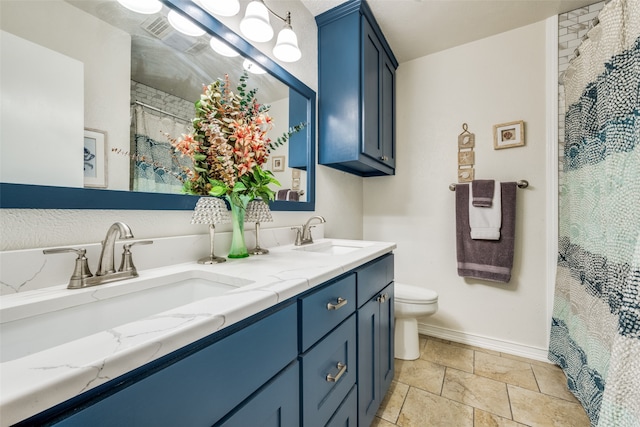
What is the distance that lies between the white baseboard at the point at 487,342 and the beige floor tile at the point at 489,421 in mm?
770

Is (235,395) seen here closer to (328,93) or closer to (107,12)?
(107,12)

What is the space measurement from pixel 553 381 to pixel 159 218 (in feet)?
7.66

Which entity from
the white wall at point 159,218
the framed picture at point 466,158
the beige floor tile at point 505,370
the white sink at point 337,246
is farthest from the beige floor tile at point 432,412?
the framed picture at point 466,158

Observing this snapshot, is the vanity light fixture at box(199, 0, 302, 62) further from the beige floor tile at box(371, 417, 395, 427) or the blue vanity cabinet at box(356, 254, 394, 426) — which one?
the beige floor tile at box(371, 417, 395, 427)

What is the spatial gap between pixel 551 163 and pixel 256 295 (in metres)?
2.18

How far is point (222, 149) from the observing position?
3.13 feet

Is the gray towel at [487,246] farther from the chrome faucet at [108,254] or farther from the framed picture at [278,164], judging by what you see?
the chrome faucet at [108,254]

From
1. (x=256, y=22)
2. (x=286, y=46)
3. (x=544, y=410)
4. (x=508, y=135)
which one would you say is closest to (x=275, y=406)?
(x=256, y=22)

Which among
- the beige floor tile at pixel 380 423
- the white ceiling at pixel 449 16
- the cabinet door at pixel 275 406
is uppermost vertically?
the white ceiling at pixel 449 16

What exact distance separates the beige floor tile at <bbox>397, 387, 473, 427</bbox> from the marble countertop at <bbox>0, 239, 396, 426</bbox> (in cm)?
109

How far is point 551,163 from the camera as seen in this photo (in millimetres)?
1781

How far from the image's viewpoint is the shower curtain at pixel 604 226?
0.84 m

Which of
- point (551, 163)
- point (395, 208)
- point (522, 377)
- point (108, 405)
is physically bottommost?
point (522, 377)

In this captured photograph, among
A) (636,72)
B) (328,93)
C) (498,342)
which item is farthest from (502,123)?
(498,342)
